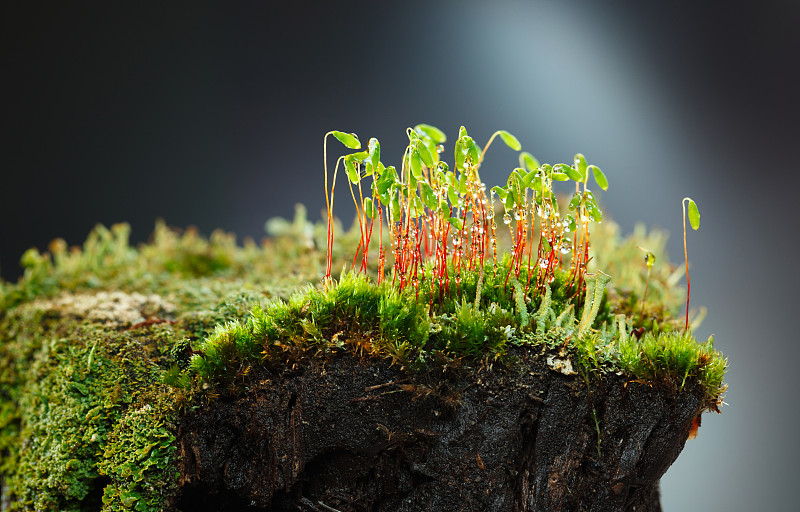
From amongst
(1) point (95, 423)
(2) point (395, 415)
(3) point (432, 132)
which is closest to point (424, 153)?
(3) point (432, 132)

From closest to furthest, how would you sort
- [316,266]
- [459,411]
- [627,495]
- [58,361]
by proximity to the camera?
[459,411] → [627,495] → [58,361] → [316,266]

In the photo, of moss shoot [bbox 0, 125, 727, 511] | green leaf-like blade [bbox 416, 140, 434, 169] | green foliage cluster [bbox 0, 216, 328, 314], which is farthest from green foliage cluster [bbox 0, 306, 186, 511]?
green leaf-like blade [bbox 416, 140, 434, 169]

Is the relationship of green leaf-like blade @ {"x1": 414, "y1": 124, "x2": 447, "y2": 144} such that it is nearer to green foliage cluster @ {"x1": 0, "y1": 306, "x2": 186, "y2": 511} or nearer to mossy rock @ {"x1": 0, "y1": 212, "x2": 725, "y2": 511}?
mossy rock @ {"x1": 0, "y1": 212, "x2": 725, "y2": 511}

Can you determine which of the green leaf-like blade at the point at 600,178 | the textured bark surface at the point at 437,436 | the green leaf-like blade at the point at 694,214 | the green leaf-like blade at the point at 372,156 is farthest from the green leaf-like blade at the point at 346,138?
the green leaf-like blade at the point at 694,214

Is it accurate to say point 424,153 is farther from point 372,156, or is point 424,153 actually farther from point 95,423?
point 95,423

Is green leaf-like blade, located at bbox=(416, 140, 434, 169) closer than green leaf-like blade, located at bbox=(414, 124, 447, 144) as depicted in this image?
Yes

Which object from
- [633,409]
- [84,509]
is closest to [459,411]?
[633,409]

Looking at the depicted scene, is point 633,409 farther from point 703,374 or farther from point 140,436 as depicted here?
point 140,436

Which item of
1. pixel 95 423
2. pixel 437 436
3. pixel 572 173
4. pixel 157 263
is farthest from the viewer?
pixel 157 263
